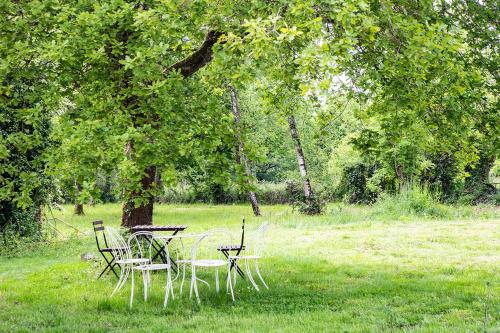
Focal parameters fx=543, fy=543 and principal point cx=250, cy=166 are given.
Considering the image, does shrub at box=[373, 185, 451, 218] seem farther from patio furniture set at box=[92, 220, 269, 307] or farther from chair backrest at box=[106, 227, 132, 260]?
chair backrest at box=[106, 227, 132, 260]

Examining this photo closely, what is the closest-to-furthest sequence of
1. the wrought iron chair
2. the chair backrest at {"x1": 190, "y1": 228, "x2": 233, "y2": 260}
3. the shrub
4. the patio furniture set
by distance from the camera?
1. the patio furniture set
2. the wrought iron chair
3. the chair backrest at {"x1": 190, "y1": 228, "x2": 233, "y2": 260}
4. the shrub

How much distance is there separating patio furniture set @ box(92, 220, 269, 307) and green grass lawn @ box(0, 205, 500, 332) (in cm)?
26

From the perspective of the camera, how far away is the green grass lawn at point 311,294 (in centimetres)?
664

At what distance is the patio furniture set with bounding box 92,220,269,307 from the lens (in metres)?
7.73

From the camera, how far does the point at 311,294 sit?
8180 mm

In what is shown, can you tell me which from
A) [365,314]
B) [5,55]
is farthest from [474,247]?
[5,55]

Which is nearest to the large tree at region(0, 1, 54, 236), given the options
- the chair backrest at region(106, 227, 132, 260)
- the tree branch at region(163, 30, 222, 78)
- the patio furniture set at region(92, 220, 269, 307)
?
the chair backrest at region(106, 227, 132, 260)

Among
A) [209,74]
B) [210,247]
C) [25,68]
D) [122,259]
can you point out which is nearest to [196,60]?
[209,74]

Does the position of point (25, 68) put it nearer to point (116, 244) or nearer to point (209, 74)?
point (209, 74)

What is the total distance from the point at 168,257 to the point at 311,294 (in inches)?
89.6

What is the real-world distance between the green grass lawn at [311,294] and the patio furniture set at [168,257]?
0.26 m

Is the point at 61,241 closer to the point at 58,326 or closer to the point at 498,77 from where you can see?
the point at 58,326

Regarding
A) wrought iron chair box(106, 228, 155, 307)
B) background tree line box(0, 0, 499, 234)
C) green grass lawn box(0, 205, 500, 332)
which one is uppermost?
background tree line box(0, 0, 499, 234)

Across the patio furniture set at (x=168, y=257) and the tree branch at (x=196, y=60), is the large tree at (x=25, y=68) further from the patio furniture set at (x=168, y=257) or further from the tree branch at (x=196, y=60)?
the tree branch at (x=196, y=60)
